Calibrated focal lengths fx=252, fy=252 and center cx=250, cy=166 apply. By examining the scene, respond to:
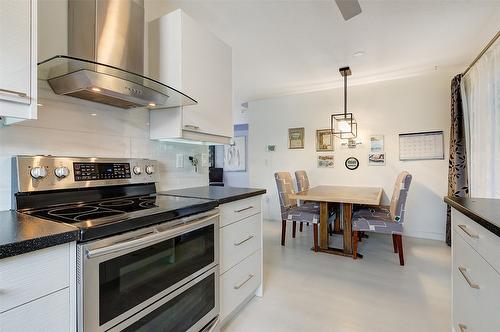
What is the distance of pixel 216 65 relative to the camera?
1.95 meters

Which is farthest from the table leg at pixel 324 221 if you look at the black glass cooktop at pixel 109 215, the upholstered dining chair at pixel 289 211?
the black glass cooktop at pixel 109 215

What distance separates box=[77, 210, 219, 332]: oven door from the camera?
838 millimetres

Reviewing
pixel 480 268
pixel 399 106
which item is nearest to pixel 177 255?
pixel 480 268

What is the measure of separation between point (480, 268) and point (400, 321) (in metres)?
0.93

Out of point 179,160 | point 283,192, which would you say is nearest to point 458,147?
point 283,192

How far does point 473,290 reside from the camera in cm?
110

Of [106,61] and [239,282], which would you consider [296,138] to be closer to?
[239,282]

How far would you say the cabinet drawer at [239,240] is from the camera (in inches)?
62.1

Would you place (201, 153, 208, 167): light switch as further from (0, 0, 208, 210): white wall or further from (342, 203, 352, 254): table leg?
(342, 203, 352, 254): table leg

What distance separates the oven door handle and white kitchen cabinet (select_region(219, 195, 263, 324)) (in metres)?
0.33

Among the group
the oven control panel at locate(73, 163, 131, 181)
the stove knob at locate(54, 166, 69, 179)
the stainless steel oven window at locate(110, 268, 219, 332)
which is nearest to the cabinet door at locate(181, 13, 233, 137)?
the oven control panel at locate(73, 163, 131, 181)

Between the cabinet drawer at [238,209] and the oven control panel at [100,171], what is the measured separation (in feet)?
2.08

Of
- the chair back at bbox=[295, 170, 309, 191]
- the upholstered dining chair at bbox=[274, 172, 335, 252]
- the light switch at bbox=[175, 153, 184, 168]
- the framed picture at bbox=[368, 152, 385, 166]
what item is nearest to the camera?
the light switch at bbox=[175, 153, 184, 168]

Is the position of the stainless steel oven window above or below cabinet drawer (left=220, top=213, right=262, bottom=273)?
below
